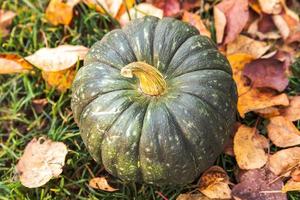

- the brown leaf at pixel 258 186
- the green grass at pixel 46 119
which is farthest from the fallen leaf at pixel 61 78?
the brown leaf at pixel 258 186

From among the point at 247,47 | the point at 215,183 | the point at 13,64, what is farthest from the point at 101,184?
the point at 247,47

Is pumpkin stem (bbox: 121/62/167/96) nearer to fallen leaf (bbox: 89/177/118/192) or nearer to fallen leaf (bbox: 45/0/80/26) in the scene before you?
fallen leaf (bbox: 89/177/118/192)

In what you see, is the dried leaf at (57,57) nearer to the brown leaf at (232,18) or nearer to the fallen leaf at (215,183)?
the brown leaf at (232,18)

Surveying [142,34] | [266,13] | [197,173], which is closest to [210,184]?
[197,173]

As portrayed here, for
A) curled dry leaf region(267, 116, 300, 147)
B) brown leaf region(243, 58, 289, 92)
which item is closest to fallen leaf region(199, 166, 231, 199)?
curled dry leaf region(267, 116, 300, 147)

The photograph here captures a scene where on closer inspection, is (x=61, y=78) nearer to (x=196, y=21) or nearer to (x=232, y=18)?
(x=196, y=21)
